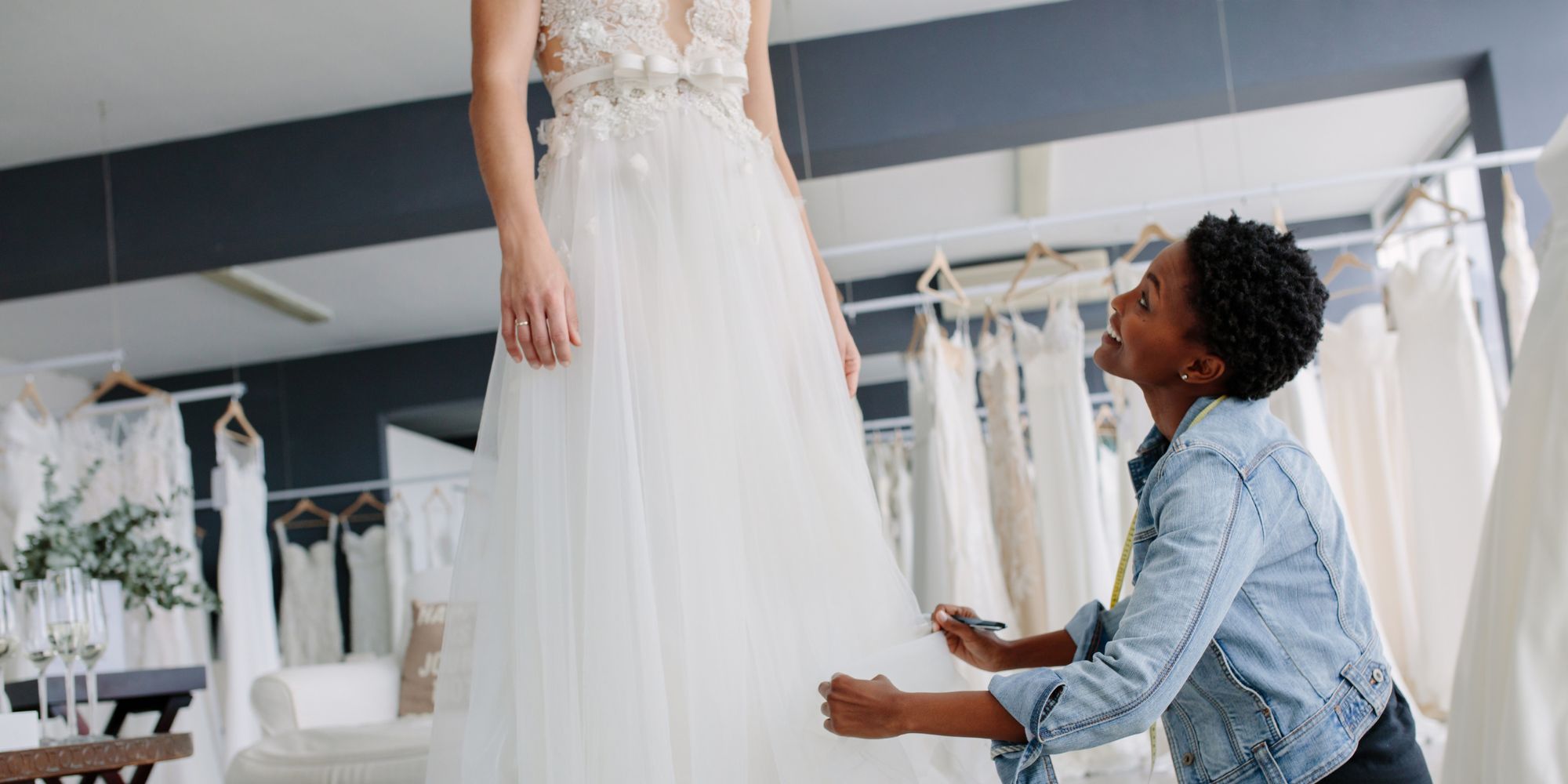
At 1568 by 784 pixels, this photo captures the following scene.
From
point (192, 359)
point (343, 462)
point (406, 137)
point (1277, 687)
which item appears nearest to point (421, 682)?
point (406, 137)

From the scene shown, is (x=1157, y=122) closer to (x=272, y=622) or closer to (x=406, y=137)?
(x=406, y=137)

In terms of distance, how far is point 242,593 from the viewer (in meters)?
5.61

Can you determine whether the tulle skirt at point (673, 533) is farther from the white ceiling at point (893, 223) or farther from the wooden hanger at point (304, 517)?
the wooden hanger at point (304, 517)

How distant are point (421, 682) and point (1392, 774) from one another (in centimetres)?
340

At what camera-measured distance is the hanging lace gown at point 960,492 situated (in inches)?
167

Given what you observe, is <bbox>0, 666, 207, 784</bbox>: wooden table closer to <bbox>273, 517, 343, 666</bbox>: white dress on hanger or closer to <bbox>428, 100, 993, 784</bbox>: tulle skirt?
<bbox>428, 100, 993, 784</bbox>: tulle skirt

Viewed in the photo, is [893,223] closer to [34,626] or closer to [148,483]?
[148,483]

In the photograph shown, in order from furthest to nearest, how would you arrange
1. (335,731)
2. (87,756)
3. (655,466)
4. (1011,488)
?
(1011,488) < (335,731) < (87,756) < (655,466)

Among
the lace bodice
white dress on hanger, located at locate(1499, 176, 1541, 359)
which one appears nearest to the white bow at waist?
the lace bodice

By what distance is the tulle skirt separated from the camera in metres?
1.14

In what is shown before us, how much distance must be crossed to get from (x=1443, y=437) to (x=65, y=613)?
386 cm

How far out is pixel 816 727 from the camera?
45.5 inches

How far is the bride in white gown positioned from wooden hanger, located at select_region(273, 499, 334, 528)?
7065 mm

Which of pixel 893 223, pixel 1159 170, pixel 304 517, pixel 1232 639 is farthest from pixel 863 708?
pixel 304 517
